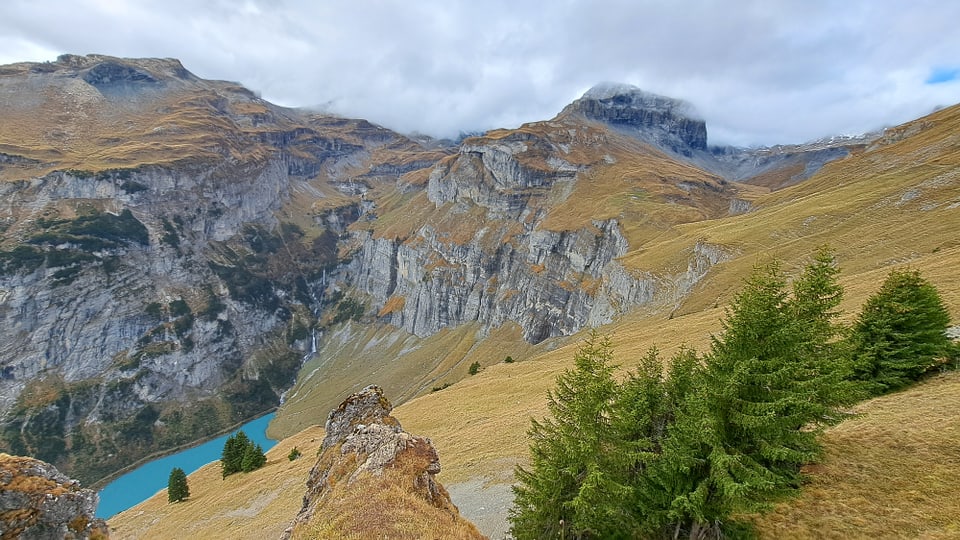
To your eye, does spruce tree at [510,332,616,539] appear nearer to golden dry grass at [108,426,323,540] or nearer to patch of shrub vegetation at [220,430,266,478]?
golden dry grass at [108,426,323,540]

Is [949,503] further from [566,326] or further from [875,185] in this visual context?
[566,326]

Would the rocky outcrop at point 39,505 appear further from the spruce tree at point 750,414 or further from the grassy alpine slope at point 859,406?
the spruce tree at point 750,414

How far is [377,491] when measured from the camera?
1431cm

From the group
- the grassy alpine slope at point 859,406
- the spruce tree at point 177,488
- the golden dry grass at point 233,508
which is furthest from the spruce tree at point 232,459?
the spruce tree at point 177,488

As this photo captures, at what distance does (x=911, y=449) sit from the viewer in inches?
647

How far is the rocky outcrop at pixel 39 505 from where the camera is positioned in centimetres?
1430

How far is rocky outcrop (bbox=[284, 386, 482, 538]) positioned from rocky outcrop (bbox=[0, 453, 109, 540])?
24.2 feet

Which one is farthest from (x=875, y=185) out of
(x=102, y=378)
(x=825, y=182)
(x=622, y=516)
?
(x=102, y=378)

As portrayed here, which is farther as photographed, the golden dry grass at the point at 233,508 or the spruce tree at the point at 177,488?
the spruce tree at the point at 177,488

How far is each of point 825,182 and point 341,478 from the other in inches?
5326

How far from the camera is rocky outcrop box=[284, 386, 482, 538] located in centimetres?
1287

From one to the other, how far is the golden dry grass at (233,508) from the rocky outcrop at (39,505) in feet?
58.8

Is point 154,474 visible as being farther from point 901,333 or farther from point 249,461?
point 901,333

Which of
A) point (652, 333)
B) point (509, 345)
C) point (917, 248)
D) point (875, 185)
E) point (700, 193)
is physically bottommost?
point (509, 345)
